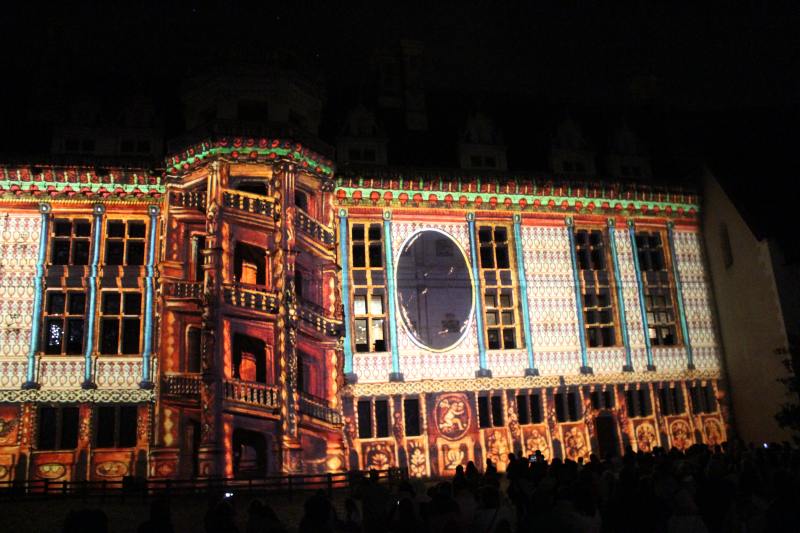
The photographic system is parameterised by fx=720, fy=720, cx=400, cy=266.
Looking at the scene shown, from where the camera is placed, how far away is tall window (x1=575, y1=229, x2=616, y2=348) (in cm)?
2895

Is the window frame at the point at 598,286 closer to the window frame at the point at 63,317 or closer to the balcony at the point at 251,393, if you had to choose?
the balcony at the point at 251,393

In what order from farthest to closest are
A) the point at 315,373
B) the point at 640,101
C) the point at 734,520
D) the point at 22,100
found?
the point at 640,101 → the point at 22,100 → the point at 315,373 → the point at 734,520

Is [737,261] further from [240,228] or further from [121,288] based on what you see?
Result: [121,288]

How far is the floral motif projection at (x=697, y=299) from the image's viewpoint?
29.8 meters

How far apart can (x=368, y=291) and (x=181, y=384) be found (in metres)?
7.48

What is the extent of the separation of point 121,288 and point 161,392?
14.1 feet

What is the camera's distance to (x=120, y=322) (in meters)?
25.0

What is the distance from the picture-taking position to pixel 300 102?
26.4 meters

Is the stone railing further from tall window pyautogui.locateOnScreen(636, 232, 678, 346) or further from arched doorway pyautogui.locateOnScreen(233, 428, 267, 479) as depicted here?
tall window pyautogui.locateOnScreen(636, 232, 678, 346)

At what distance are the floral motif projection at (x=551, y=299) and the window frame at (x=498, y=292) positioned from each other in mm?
506

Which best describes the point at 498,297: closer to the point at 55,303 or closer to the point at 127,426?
the point at 127,426

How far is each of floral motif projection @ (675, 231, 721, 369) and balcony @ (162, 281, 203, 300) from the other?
19.6 meters

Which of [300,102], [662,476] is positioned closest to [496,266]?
[300,102]

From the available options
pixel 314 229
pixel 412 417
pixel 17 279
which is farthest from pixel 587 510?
pixel 17 279
